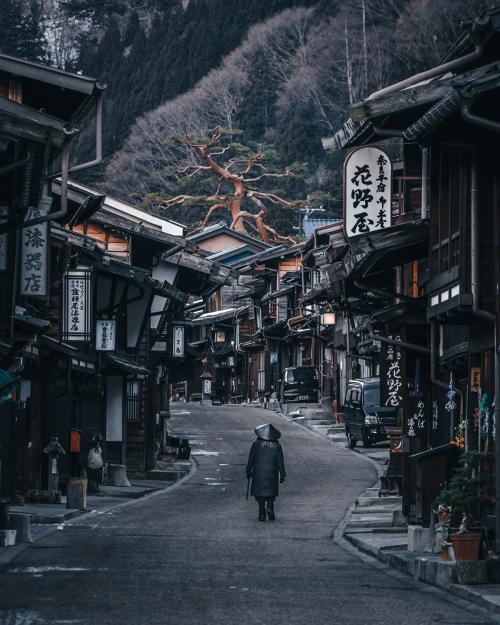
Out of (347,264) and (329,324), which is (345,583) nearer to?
(347,264)

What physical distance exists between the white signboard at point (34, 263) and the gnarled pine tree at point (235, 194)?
58.3 metres

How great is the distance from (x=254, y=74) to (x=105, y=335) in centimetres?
7825

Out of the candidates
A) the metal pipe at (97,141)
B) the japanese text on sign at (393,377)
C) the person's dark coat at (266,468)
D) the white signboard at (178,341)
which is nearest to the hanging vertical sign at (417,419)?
the person's dark coat at (266,468)

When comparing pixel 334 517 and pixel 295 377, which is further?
pixel 295 377

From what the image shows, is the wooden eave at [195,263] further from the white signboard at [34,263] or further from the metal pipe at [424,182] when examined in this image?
the metal pipe at [424,182]

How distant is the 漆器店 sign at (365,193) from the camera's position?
76.2ft

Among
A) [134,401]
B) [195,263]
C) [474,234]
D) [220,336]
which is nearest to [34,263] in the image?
[474,234]

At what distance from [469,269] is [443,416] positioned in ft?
23.0

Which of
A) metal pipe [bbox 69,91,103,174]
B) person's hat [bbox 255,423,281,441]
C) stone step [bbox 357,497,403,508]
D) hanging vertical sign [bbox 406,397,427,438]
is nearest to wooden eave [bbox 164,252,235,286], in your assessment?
stone step [bbox 357,497,403,508]

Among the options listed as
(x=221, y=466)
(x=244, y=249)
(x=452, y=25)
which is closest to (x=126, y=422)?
(x=221, y=466)

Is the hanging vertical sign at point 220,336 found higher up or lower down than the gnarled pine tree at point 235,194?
lower down

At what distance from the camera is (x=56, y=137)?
14.8m

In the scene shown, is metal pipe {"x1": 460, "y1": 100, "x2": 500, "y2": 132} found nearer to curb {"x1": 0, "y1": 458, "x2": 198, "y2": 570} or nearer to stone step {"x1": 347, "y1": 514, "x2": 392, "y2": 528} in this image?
curb {"x1": 0, "y1": 458, "x2": 198, "y2": 570}

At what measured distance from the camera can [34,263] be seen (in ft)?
76.7
